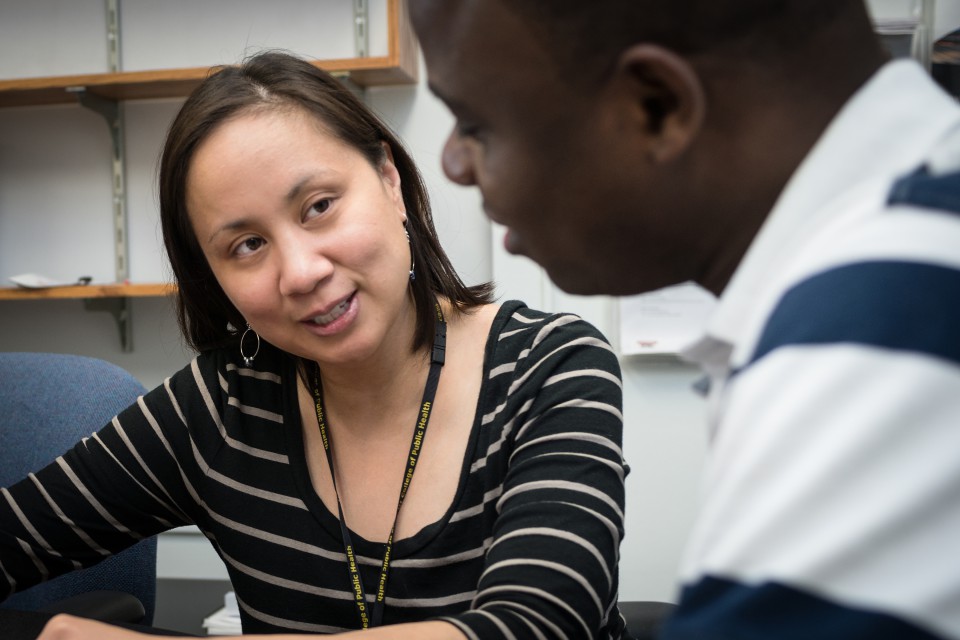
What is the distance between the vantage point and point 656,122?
42 cm

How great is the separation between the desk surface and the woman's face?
0.36 metres

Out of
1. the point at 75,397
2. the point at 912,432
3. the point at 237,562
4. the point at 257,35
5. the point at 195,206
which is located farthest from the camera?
the point at 257,35

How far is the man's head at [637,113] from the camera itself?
0.40 metres

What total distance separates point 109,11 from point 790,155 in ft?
8.05

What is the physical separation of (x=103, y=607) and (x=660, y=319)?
1.45 m

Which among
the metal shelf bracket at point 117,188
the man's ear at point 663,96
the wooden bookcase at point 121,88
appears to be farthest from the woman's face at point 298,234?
the metal shelf bracket at point 117,188

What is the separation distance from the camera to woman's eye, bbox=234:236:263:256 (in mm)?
1023

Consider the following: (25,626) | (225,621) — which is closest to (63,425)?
(25,626)

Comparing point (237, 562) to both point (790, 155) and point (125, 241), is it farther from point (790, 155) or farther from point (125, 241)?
point (125, 241)

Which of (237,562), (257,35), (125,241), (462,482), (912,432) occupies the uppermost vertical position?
(257,35)

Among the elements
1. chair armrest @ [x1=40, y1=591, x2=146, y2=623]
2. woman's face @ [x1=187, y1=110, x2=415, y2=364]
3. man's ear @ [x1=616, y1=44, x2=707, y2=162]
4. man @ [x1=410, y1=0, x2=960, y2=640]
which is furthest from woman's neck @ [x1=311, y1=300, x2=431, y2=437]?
man's ear @ [x1=616, y1=44, x2=707, y2=162]

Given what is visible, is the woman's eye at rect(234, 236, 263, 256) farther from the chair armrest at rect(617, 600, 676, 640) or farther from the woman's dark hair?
the chair armrest at rect(617, 600, 676, 640)

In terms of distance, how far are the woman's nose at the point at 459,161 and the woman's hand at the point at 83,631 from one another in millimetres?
626

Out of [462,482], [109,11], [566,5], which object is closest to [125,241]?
[109,11]
